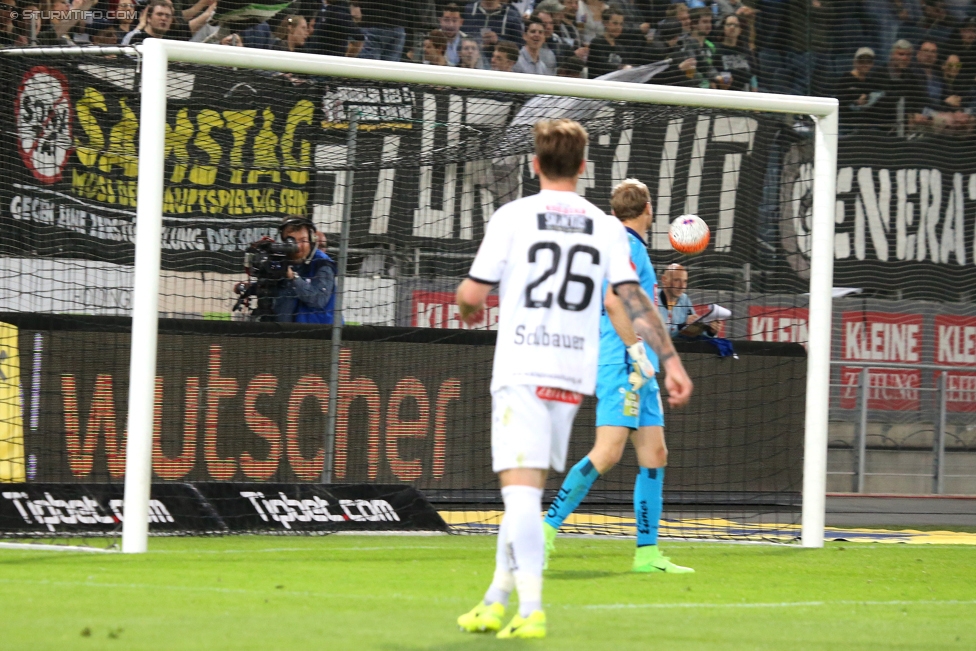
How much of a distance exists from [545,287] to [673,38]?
12836 millimetres

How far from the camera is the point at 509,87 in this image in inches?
336

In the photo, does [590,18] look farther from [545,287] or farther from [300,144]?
[545,287]

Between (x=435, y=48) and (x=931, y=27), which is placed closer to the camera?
(x=435, y=48)

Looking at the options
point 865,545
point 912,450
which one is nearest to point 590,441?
point 865,545

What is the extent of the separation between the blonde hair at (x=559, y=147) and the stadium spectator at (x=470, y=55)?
10.8 meters

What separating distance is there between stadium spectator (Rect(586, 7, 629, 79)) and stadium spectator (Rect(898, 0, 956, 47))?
14.7 ft

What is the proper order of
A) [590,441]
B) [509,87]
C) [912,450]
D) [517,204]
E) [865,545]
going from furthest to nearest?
[912,450] → [590,441] → [865,545] → [509,87] → [517,204]

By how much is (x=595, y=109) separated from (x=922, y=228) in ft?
26.1

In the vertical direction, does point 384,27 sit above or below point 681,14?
below

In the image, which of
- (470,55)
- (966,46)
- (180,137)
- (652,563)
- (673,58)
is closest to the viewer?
(652,563)

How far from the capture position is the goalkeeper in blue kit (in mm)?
6984

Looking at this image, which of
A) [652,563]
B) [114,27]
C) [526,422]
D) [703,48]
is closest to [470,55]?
[703,48]

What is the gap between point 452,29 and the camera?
612 inches

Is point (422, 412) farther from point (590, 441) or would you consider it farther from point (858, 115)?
point (858, 115)
